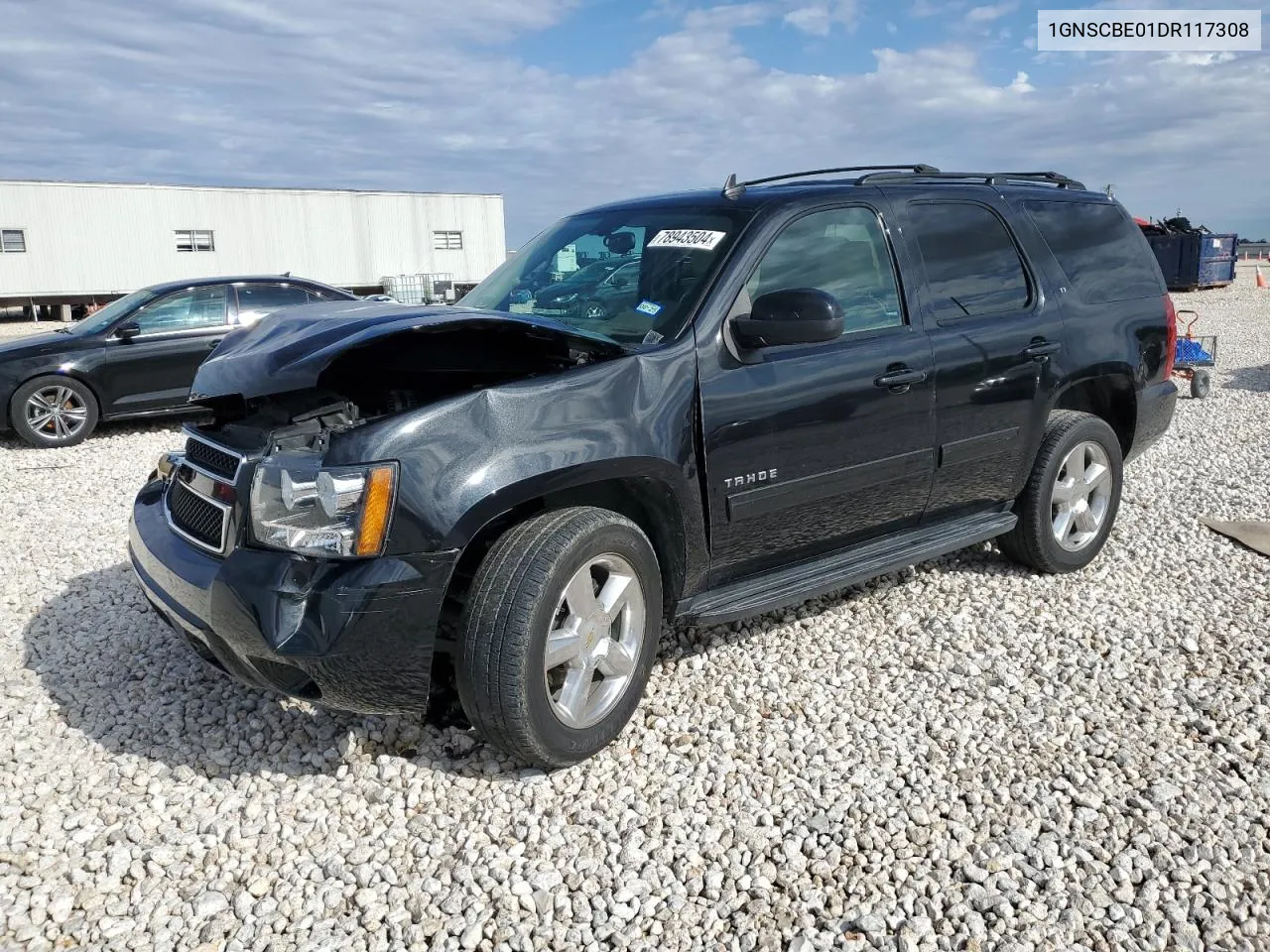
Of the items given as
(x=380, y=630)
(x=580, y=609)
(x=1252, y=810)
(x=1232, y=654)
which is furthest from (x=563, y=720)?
(x=1232, y=654)

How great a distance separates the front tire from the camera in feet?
9.66

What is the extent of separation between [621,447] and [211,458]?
1374 millimetres

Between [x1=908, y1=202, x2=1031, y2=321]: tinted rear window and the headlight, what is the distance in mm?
2601

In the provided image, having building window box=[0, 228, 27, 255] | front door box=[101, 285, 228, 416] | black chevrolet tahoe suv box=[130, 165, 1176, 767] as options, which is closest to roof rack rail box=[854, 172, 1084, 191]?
black chevrolet tahoe suv box=[130, 165, 1176, 767]

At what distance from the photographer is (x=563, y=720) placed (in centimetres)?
317

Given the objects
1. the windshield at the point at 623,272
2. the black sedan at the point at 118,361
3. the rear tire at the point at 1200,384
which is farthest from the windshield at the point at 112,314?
the rear tire at the point at 1200,384

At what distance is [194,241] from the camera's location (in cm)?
2784

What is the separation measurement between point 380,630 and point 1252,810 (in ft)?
8.79

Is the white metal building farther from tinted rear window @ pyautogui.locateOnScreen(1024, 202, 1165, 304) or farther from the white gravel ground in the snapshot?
tinted rear window @ pyautogui.locateOnScreen(1024, 202, 1165, 304)

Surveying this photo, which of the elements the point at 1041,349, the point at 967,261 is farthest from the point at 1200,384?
the point at 967,261

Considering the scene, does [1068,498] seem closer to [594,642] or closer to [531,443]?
[594,642]

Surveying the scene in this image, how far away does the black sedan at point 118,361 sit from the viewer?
9.03 metres

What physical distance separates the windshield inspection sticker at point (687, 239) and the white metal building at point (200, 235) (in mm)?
26917

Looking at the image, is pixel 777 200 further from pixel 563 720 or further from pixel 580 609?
pixel 563 720
